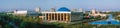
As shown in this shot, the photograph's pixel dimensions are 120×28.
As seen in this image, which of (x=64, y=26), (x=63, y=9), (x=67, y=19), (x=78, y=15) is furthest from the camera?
(x=78, y=15)

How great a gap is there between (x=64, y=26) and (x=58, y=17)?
3722 mm

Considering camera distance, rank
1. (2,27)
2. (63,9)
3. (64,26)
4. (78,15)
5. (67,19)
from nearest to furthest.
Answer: (2,27) < (64,26) < (67,19) < (63,9) < (78,15)

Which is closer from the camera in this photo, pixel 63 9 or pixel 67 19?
pixel 67 19

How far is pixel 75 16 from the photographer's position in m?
15.2

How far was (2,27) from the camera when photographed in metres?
9.59

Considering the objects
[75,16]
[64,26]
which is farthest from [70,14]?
[64,26]

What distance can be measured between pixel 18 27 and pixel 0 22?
1005mm

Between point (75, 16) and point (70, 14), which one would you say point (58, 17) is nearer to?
point (70, 14)

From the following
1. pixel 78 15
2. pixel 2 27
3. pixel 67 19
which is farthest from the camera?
pixel 78 15

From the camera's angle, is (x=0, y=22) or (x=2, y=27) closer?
(x=2, y=27)

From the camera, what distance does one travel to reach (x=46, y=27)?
10.3m

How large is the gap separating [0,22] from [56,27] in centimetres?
224

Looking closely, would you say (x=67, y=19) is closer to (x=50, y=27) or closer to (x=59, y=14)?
(x=59, y=14)

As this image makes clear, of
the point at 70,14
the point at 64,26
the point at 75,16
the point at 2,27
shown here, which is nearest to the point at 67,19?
the point at 70,14
